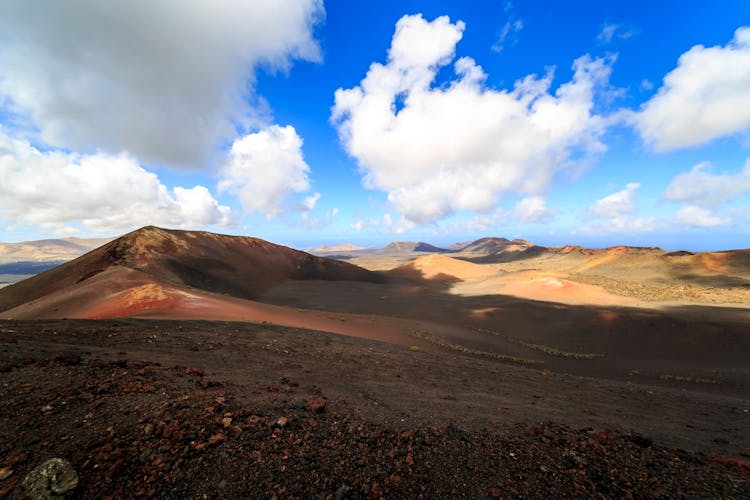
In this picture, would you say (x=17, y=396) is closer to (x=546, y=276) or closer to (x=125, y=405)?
(x=125, y=405)

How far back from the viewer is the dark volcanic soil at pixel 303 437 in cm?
294

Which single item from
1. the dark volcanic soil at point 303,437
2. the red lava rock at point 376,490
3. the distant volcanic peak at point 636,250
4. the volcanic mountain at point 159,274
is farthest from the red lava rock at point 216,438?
the distant volcanic peak at point 636,250

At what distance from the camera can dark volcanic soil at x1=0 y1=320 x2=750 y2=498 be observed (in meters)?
2.94

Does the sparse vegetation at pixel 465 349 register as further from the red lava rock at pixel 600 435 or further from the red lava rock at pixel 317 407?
the red lava rock at pixel 317 407

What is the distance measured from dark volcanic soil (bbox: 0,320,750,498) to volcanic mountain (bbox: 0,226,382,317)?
11254mm

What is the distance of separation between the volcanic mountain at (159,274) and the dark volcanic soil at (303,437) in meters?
11.3

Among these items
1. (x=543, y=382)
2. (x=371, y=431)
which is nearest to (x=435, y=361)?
(x=543, y=382)

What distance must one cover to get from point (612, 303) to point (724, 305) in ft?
27.0

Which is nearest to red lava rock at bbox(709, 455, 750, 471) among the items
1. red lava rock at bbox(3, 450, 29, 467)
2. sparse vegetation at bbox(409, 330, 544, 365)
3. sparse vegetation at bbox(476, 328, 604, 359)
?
red lava rock at bbox(3, 450, 29, 467)

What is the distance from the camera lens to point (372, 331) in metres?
18.8

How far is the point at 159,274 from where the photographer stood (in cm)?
3114

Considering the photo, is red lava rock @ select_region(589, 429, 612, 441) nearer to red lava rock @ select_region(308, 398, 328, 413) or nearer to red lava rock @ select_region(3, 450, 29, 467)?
red lava rock @ select_region(308, 398, 328, 413)

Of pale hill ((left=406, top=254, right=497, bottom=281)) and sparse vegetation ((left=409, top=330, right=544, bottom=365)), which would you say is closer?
sparse vegetation ((left=409, top=330, right=544, bottom=365))

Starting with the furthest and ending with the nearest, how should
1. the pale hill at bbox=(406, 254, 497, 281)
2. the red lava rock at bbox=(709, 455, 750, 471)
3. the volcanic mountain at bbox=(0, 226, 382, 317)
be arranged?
the pale hill at bbox=(406, 254, 497, 281) < the volcanic mountain at bbox=(0, 226, 382, 317) < the red lava rock at bbox=(709, 455, 750, 471)
